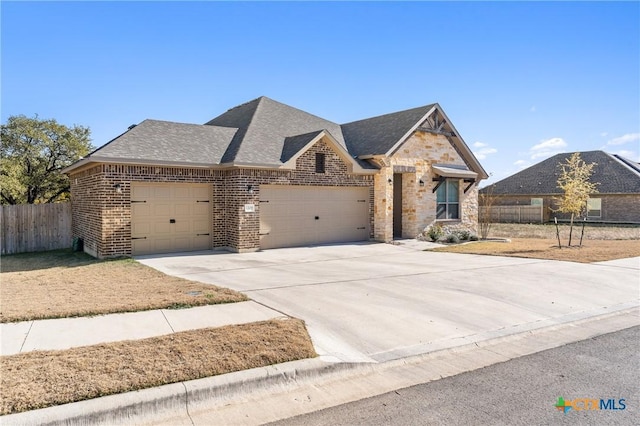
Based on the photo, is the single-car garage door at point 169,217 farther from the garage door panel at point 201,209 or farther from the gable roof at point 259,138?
the gable roof at point 259,138

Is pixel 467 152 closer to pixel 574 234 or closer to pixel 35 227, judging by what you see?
pixel 574 234

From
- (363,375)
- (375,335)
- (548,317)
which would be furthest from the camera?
(548,317)

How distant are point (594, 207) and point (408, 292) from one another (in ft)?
107

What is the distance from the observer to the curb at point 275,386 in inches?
148

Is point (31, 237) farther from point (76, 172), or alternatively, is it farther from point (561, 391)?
point (561, 391)

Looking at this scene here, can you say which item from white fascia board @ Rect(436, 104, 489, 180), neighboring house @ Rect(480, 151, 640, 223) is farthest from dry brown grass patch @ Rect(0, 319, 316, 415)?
neighboring house @ Rect(480, 151, 640, 223)

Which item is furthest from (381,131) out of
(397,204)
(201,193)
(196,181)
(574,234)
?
(574,234)

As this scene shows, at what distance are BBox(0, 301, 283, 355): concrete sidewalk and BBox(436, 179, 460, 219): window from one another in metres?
14.9

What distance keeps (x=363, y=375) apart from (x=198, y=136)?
13.0 metres

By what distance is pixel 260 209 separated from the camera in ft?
49.3

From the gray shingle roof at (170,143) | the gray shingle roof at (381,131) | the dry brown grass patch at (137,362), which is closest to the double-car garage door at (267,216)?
the gray shingle roof at (170,143)

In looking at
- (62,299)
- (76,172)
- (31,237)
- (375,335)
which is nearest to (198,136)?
(76,172)

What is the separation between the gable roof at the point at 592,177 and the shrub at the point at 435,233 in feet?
69.4

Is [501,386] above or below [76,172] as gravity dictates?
below
